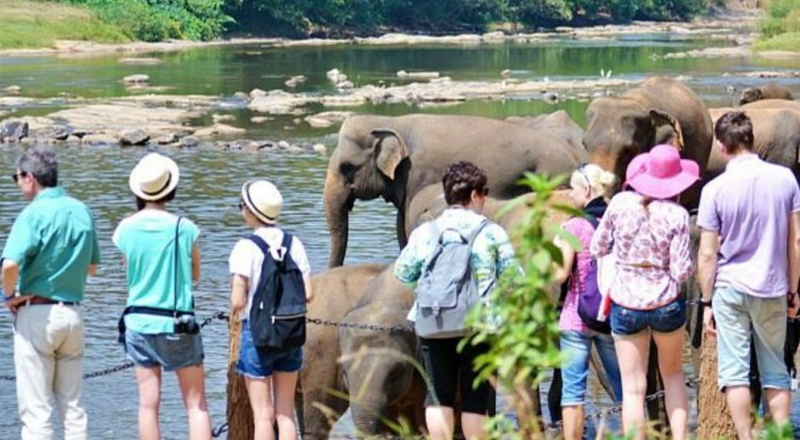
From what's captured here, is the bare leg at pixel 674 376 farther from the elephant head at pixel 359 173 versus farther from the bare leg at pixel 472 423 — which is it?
the elephant head at pixel 359 173

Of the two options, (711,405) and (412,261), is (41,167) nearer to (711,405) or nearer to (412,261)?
(412,261)

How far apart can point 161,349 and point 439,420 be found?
1396 millimetres

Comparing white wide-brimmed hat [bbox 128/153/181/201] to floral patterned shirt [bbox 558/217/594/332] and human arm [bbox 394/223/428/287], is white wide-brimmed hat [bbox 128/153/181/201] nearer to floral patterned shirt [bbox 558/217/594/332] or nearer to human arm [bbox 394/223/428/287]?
human arm [bbox 394/223/428/287]

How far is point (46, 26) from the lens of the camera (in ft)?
230

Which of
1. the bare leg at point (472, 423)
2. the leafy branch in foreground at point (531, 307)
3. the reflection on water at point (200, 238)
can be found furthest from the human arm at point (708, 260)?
the reflection on water at point (200, 238)

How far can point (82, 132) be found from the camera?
33656 mm

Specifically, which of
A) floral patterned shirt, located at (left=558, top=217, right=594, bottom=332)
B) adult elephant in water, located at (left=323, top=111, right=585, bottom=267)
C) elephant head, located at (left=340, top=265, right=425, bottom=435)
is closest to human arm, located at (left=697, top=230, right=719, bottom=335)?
floral patterned shirt, located at (left=558, top=217, right=594, bottom=332)

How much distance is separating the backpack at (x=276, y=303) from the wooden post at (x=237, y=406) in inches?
24.9

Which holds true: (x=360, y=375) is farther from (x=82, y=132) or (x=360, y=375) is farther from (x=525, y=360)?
(x=82, y=132)

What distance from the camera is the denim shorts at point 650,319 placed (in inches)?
306

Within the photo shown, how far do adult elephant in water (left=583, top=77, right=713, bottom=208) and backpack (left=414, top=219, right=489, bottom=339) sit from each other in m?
6.68

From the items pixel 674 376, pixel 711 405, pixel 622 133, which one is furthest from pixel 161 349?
pixel 622 133

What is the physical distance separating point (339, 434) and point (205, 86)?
131 ft

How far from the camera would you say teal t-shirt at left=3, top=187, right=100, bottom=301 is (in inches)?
306
